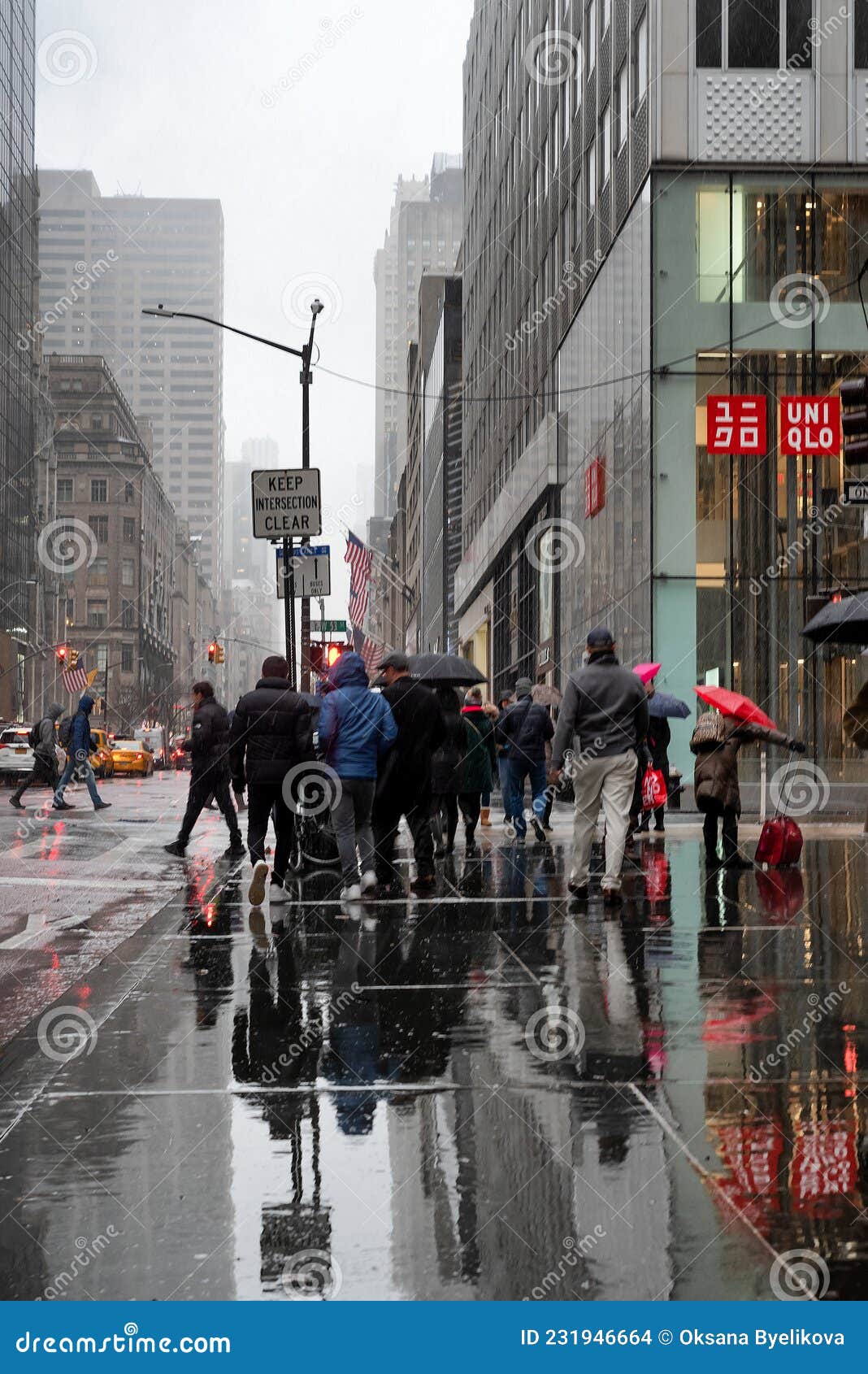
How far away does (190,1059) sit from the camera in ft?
20.5

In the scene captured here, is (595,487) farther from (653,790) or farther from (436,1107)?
(436,1107)

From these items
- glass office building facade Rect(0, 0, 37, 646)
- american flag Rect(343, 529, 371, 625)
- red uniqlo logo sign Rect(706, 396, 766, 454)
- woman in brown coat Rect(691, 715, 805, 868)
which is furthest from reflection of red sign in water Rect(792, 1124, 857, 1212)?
glass office building facade Rect(0, 0, 37, 646)

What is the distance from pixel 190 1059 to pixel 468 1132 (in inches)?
64.5

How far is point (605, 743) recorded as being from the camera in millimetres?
11242

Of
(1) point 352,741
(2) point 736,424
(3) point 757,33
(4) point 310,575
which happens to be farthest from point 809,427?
(1) point 352,741

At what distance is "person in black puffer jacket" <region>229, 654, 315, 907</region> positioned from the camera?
12.4 meters

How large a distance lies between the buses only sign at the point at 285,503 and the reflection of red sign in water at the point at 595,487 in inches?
557

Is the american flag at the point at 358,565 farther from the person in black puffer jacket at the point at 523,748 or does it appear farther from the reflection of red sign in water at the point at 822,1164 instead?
the reflection of red sign in water at the point at 822,1164

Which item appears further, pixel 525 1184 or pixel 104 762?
pixel 104 762

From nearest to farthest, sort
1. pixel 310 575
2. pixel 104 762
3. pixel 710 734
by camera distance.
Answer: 1. pixel 710 734
2. pixel 310 575
3. pixel 104 762

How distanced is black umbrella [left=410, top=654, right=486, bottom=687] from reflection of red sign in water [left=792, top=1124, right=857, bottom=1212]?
11.1 meters

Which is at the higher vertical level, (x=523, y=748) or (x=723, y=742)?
(x=723, y=742)

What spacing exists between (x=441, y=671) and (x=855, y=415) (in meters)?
5.28

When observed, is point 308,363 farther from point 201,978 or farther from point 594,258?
point 201,978
